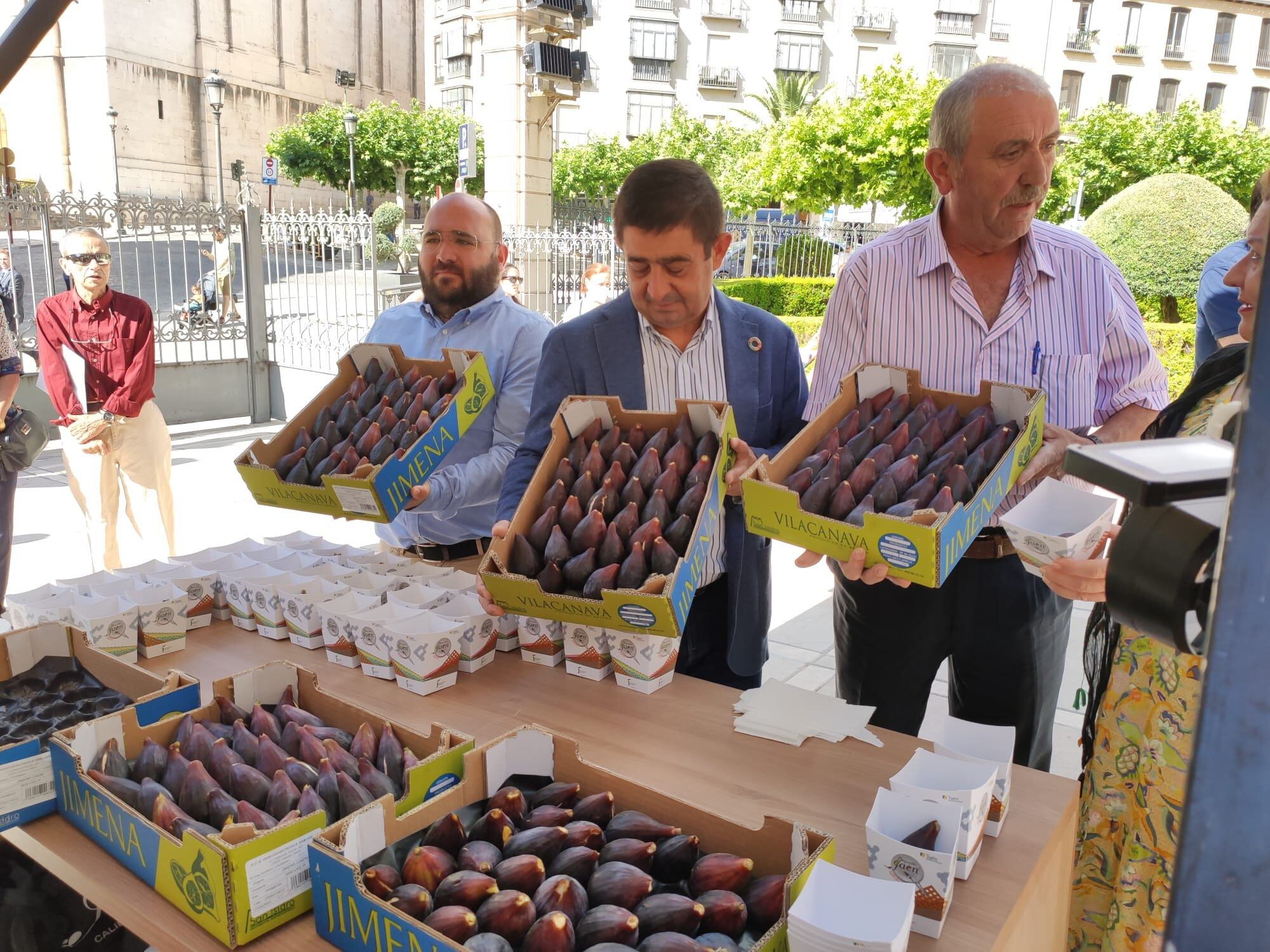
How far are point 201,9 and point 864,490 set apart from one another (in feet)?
171

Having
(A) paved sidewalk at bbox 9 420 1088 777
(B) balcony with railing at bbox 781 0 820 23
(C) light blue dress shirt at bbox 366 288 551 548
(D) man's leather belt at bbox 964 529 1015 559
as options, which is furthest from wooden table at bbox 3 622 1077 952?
(B) balcony with railing at bbox 781 0 820 23

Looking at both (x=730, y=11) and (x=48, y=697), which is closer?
(x=48, y=697)

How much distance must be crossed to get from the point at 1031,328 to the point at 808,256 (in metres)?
18.2

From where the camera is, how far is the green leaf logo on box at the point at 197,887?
1306 millimetres

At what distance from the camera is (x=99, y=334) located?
5.36 metres

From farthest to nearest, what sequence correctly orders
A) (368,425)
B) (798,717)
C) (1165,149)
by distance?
(1165,149)
(368,425)
(798,717)

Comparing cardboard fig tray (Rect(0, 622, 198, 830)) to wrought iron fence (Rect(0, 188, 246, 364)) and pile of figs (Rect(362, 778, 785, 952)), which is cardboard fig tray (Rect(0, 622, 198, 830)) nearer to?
pile of figs (Rect(362, 778, 785, 952))

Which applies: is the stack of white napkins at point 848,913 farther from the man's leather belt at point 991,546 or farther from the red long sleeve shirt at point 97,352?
the red long sleeve shirt at point 97,352

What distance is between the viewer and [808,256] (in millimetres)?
19750

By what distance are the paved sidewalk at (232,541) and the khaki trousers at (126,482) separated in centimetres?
31

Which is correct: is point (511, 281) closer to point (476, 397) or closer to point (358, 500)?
point (476, 397)

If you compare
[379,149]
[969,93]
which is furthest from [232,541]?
[379,149]

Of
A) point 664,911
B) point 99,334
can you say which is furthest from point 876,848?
point 99,334

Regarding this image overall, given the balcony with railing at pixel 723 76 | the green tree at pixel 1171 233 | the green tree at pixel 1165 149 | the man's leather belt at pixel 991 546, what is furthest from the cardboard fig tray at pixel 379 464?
the balcony with railing at pixel 723 76
